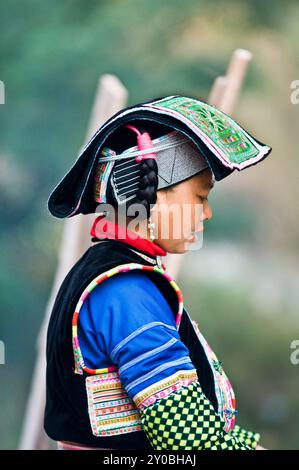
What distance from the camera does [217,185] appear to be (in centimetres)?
348

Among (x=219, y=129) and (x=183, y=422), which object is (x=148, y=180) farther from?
(x=183, y=422)

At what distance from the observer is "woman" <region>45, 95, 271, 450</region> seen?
1570 millimetres

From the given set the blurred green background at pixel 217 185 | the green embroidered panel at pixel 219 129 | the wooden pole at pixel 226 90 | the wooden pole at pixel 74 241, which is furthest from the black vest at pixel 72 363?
the blurred green background at pixel 217 185

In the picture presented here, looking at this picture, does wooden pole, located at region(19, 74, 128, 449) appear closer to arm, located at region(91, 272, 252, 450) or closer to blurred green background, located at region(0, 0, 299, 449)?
blurred green background, located at region(0, 0, 299, 449)

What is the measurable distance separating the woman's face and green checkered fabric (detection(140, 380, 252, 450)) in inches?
11.5

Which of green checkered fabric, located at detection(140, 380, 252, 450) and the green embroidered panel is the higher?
the green embroidered panel

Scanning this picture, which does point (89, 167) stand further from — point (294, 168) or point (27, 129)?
point (294, 168)

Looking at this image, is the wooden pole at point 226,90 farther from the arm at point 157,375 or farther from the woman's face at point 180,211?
the arm at point 157,375

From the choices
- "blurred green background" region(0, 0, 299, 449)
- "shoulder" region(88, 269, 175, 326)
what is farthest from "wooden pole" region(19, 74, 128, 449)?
"shoulder" region(88, 269, 175, 326)

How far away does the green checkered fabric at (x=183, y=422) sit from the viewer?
60.9 inches

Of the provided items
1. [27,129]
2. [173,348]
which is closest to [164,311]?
[173,348]

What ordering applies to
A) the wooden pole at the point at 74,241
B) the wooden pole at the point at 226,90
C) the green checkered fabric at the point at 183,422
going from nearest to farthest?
the green checkered fabric at the point at 183,422 → the wooden pole at the point at 74,241 → the wooden pole at the point at 226,90

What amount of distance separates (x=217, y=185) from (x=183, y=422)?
6.59ft

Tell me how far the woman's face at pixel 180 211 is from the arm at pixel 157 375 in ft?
0.49
